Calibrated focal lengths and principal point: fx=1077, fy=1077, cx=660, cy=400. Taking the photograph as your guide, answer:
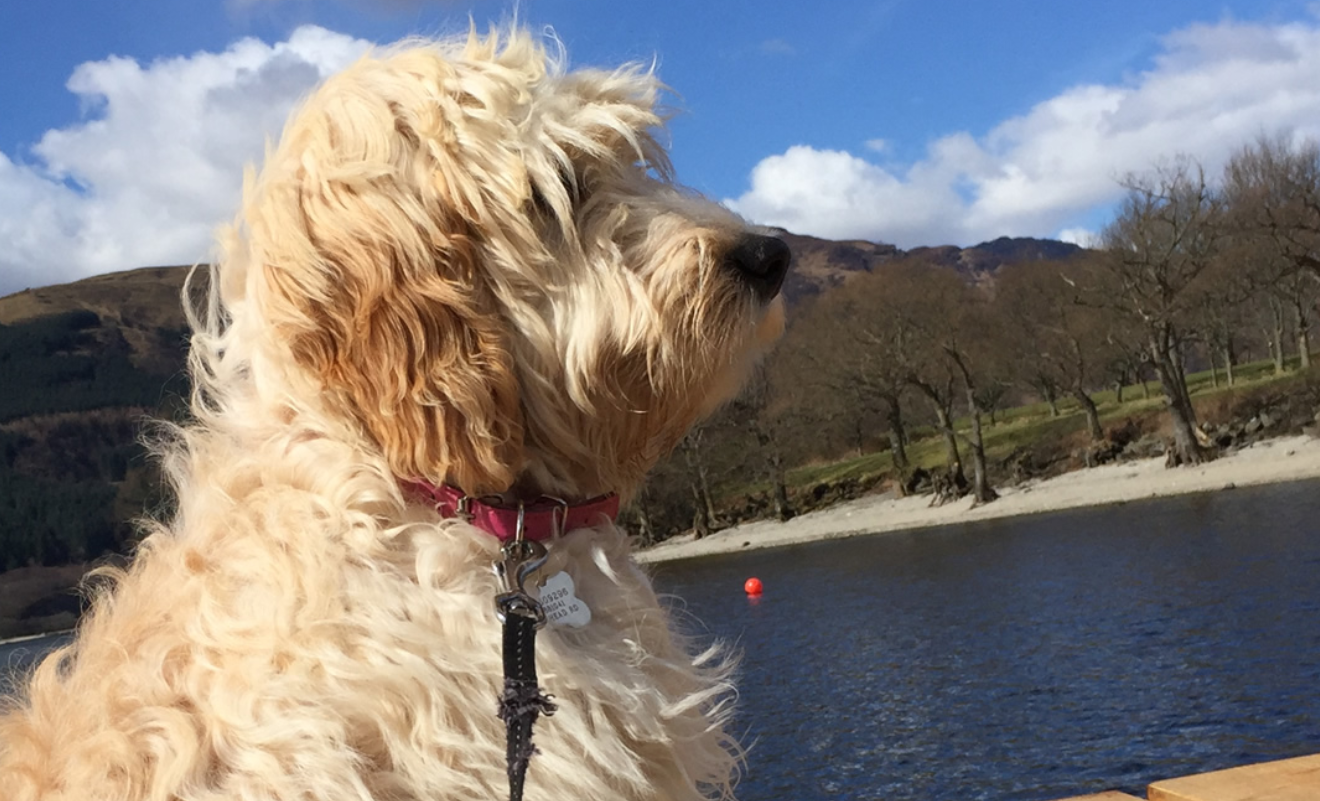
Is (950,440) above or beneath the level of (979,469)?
above

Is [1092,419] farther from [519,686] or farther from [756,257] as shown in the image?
[519,686]

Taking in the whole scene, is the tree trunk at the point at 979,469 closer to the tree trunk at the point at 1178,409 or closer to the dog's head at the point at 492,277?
the tree trunk at the point at 1178,409

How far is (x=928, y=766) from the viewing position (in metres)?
15.6

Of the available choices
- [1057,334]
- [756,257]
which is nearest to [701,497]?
[1057,334]

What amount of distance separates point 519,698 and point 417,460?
23.1 inches

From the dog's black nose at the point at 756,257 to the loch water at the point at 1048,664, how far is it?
101 centimetres

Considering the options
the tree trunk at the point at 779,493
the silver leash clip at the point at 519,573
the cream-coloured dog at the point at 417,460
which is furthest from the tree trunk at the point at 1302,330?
the silver leash clip at the point at 519,573

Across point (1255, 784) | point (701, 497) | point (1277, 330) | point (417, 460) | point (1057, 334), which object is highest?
point (1057, 334)

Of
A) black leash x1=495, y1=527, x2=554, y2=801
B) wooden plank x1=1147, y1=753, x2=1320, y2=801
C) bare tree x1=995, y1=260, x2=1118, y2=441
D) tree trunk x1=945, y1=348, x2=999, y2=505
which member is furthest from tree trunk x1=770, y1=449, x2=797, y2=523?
black leash x1=495, y1=527, x2=554, y2=801

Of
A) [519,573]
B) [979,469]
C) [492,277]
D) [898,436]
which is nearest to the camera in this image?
[519,573]

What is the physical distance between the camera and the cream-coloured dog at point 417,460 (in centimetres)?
223

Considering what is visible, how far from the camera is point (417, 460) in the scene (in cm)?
243

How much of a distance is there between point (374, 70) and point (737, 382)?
4.16ft

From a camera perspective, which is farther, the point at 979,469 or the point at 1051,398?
the point at 1051,398
